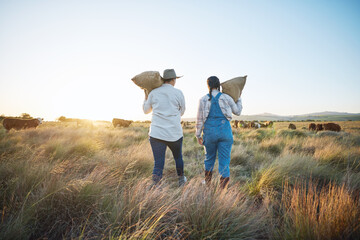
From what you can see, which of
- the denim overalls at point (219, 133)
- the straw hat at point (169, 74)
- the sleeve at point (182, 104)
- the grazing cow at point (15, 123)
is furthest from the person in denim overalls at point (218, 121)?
the grazing cow at point (15, 123)

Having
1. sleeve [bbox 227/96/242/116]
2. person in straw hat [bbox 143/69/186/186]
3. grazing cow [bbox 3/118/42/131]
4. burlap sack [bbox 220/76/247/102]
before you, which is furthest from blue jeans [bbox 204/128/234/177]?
grazing cow [bbox 3/118/42/131]

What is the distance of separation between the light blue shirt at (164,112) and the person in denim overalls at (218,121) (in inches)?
19.5

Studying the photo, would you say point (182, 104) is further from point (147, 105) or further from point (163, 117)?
point (147, 105)

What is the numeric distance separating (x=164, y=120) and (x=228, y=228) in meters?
1.78

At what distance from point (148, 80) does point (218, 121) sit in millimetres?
1404

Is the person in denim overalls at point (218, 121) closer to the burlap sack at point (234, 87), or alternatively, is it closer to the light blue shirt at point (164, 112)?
the burlap sack at point (234, 87)

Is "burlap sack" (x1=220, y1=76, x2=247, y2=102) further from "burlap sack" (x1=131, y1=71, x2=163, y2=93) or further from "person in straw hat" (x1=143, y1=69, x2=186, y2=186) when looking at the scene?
"burlap sack" (x1=131, y1=71, x2=163, y2=93)

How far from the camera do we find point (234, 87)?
2762 mm

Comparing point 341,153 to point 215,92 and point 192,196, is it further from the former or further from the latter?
point 192,196

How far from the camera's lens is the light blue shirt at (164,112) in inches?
108

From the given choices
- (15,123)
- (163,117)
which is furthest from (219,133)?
(15,123)

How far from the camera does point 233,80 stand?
9.22 feet

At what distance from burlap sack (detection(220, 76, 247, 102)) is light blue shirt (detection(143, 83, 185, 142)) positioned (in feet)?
2.89

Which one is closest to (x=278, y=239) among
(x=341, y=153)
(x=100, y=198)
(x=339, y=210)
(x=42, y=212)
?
(x=339, y=210)
